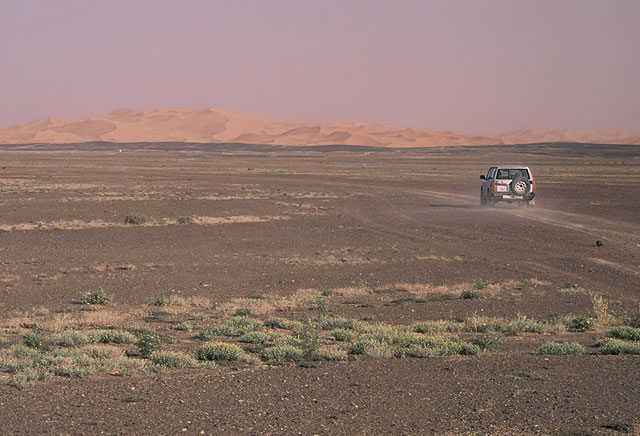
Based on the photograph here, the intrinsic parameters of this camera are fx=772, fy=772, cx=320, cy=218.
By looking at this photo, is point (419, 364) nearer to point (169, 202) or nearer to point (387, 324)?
point (387, 324)

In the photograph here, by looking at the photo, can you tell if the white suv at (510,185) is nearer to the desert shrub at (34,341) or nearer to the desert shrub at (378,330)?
the desert shrub at (378,330)

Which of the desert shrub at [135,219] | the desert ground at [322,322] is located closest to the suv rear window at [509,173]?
the desert ground at [322,322]

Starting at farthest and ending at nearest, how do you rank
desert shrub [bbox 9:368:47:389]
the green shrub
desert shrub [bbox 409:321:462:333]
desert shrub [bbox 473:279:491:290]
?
desert shrub [bbox 473:279:491:290] < desert shrub [bbox 409:321:462:333] < the green shrub < desert shrub [bbox 9:368:47:389]

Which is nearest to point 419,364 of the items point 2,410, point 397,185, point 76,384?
point 76,384

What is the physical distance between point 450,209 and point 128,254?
18.2m

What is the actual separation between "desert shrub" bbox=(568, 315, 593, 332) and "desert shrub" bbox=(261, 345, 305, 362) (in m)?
5.17

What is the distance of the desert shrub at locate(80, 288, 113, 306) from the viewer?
15080 mm

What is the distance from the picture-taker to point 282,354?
34.6ft

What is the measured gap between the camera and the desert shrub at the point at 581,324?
13.0 m

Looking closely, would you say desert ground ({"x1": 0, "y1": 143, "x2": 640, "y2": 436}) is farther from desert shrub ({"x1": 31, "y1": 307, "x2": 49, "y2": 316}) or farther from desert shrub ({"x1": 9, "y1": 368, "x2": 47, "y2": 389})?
desert shrub ({"x1": 31, "y1": 307, "x2": 49, "y2": 316})

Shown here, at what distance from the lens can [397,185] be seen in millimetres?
56438

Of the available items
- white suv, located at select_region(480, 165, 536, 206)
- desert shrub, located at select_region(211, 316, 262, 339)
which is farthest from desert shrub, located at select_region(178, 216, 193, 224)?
desert shrub, located at select_region(211, 316, 262, 339)

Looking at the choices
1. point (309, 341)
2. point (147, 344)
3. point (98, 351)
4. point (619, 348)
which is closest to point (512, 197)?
point (619, 348)

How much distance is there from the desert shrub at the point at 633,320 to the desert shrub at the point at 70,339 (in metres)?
8.92
